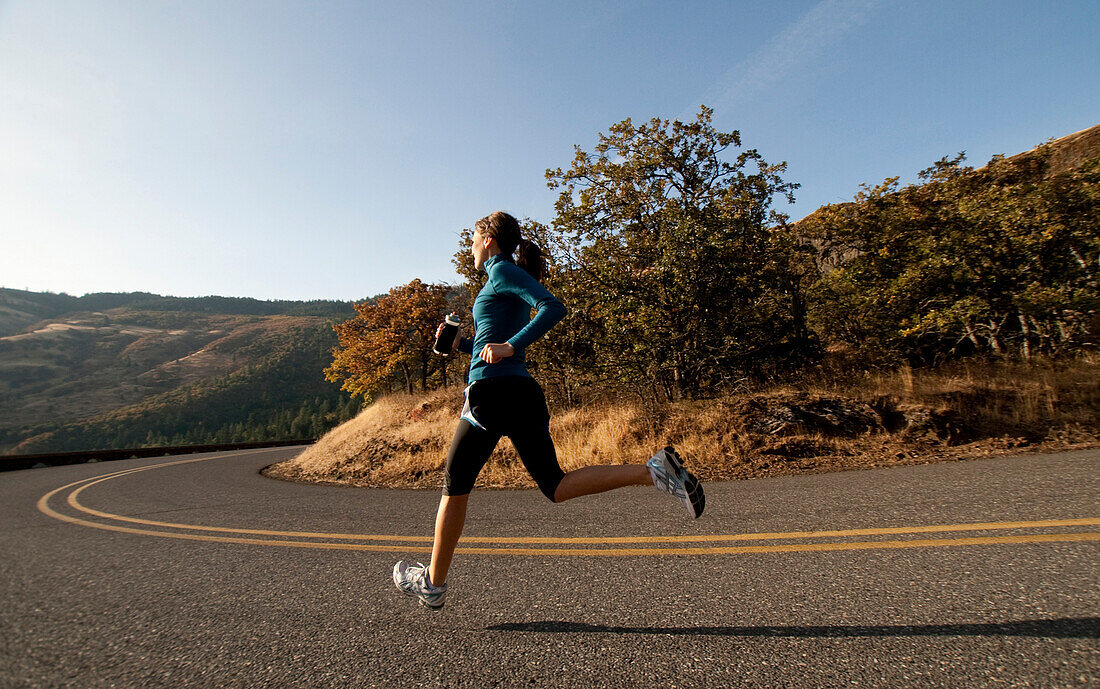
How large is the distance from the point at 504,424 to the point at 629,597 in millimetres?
1137

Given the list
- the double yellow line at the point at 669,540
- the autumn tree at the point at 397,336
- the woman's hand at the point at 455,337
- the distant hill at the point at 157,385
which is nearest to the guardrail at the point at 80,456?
the autumn tree at the point at 397,336

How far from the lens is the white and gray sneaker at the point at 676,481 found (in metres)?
2.61

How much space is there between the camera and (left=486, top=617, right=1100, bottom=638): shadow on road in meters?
1.97

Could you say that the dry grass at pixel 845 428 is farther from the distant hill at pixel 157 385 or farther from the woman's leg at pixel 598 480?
the distant hill at pixel 157 385

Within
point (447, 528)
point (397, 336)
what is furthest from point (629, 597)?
point (397, 336)

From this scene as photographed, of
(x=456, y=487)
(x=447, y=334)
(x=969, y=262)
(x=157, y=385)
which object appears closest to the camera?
(x=456, y=487)

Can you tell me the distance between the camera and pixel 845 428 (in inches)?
275

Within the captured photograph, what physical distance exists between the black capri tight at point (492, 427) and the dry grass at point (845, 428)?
4232 millimetres

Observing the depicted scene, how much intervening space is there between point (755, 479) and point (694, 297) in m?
4.10

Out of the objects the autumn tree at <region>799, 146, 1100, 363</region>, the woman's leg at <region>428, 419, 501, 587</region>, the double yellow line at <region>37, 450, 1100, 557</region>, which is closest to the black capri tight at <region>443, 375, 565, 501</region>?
the woman's leg at <region>428, 419, 501, 587</region>

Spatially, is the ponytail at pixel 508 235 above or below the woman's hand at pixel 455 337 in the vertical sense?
above

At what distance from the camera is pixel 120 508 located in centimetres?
738

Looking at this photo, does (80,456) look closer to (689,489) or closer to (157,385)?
(689,489)

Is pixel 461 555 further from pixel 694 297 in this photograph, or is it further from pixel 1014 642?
pixel 694 297
